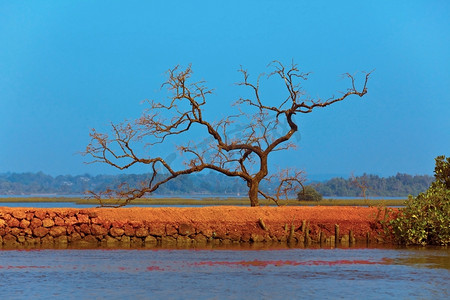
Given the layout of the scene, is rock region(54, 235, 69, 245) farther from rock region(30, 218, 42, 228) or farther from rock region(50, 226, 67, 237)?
rock region(30, 218, 42, 228)

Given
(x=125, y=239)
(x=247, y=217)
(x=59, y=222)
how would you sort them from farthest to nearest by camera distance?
(x=247, y=217) < (x=125, y=239) < (x=59, y=222)

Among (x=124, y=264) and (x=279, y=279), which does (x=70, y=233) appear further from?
(x=279, y=279)

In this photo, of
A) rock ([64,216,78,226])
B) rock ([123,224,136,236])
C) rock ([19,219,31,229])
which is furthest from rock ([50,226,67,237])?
rock ([123,224,136,236])

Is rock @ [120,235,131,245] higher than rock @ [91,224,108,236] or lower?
lower

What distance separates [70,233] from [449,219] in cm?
1576

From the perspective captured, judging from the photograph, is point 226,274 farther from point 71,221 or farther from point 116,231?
point 71,221

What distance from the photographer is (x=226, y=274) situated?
Result: 23.0 metres

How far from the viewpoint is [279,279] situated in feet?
73.1

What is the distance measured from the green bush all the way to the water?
1.18 metres

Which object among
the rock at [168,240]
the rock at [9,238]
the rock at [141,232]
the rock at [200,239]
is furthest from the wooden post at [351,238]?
the rock at [9,238]

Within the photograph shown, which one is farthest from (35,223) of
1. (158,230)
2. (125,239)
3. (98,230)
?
(158,230)

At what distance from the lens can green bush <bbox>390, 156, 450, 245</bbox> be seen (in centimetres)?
3075

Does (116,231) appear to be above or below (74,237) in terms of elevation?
above

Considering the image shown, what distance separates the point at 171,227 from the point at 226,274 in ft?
27.4
